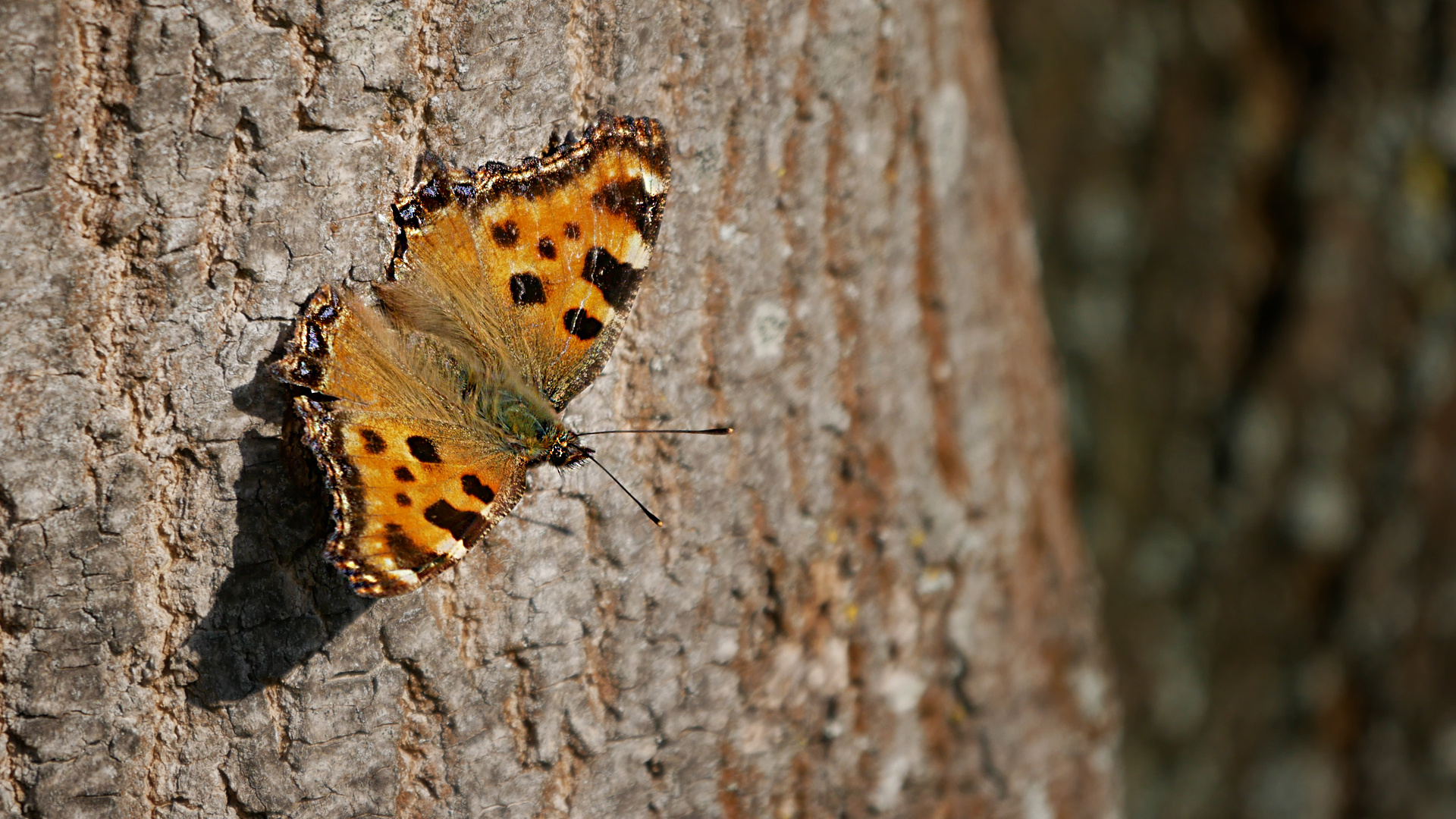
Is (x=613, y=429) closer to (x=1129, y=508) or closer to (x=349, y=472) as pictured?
(x=349, y=472)

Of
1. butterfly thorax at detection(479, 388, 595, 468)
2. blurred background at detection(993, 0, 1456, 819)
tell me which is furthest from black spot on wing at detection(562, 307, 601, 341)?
blurred background at detection(993, 0, 1456, 819)

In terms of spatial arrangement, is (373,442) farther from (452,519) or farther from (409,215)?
(409,215)

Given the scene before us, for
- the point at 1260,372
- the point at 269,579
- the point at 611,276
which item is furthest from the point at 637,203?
the point at 1260,372

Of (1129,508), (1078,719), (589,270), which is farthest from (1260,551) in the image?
(589,270)

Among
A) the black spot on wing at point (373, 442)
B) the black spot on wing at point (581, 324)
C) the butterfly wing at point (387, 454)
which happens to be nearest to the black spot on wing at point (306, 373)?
the butterfly wing at point (387, 454)

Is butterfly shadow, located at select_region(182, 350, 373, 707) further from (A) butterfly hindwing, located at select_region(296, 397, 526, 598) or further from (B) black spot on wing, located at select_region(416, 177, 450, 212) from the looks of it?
(B) black spot on wing, located at select_region(416, 177, 450, 212)
